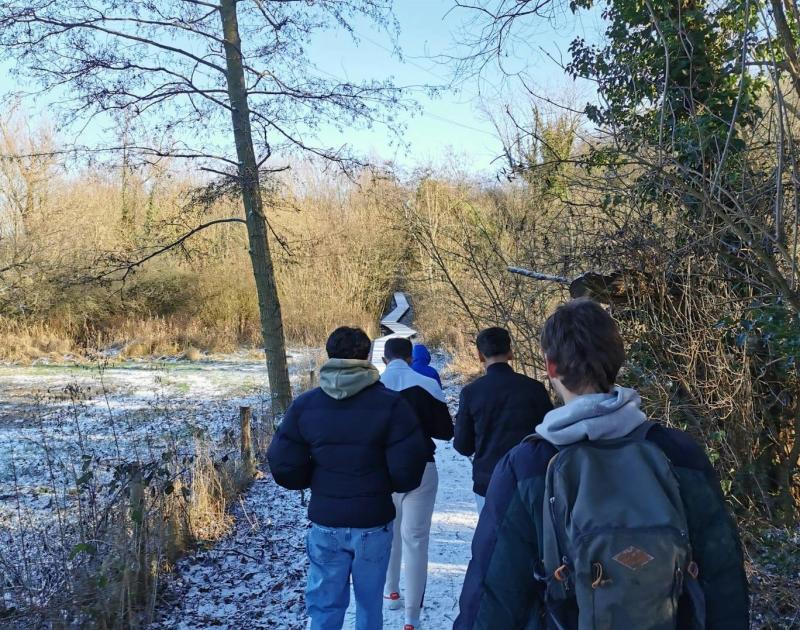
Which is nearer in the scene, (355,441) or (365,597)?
(355,441)

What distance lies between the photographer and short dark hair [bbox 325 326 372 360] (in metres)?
2.94

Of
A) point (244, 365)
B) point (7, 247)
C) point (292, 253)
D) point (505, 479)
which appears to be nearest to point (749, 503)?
point (505, 479)

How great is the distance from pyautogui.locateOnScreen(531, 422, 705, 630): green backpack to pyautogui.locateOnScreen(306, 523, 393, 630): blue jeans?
5.47ft

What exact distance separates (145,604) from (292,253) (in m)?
6.20

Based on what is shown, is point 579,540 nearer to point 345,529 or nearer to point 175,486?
point 345,529

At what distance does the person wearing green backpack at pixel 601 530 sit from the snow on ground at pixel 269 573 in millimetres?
2676

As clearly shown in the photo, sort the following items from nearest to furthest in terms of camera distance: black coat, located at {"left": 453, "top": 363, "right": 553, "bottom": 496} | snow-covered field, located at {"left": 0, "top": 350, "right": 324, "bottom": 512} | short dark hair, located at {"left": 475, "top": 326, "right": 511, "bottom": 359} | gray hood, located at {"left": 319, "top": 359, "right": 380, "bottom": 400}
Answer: gray hood, located at {"left": 319, "top": 359, "right": 380, "bottom": 400}
black coat, located at {"left": 453, "top": 363, "right": 553, "bottom": 496}
short dark hair, located at {"left": 475, "top": 326, "right": 511, "bottom": 359}
snow-covered field, located at {"left": 0, "top": 350, "right": 324, "bottom": 512}

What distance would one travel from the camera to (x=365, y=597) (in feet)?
9.99

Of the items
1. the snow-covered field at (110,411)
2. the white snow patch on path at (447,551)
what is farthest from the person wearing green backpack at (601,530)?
the snow-covered field at (110,411)

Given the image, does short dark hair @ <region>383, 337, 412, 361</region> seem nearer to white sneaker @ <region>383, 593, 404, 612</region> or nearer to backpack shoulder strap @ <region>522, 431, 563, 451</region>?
white sneaker @ <region>383, 593, 404, 612</region>

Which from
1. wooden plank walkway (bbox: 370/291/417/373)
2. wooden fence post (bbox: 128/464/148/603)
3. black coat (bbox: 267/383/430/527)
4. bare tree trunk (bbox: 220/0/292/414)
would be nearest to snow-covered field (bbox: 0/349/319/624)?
wooden fence post (bbox: 128/464/148/603)

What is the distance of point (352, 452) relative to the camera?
2854 mm

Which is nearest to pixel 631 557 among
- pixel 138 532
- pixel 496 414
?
pixel 496 414

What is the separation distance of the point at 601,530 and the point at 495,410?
224 cm
